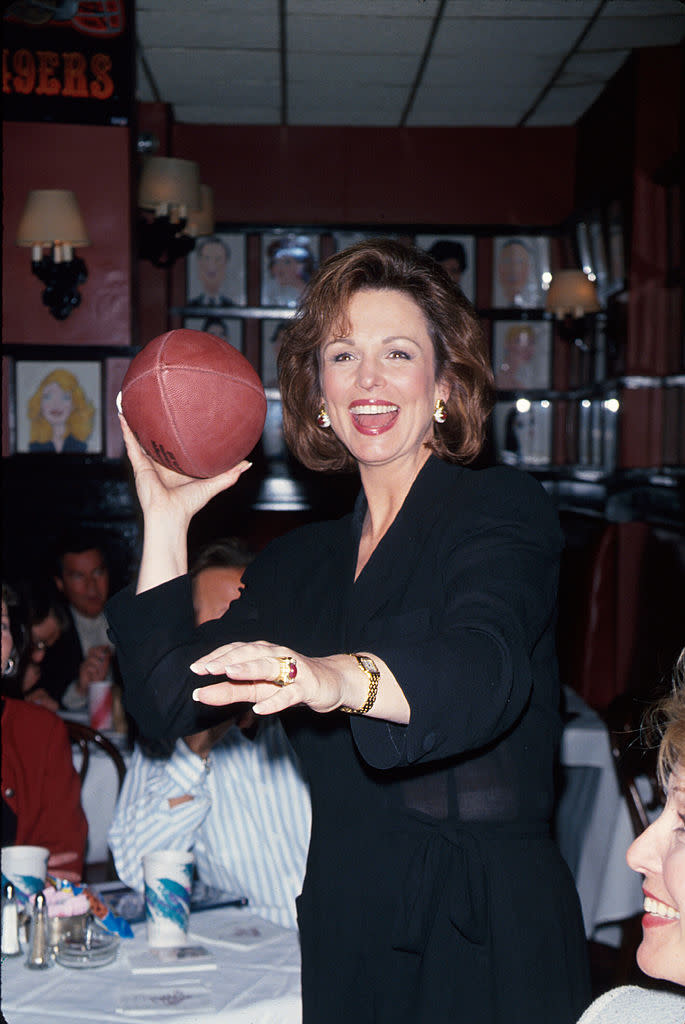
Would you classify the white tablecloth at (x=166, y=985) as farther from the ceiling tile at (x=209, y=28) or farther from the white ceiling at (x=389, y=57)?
the ceiling tile at (x=209, y=28)

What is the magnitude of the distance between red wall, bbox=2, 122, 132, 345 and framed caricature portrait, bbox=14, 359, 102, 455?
0.13 m

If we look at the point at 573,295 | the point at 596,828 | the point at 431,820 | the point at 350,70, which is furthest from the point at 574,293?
the point at 431,820

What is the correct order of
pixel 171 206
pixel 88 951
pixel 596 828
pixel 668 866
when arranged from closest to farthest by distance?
pixel 668 866, pixel 88 951, pixel 596 828, pixel 171 206

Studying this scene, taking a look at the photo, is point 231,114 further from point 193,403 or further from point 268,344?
point 193,403

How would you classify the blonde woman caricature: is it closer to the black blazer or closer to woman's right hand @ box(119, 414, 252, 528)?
woman's right hand @ box(119, 414, 252, 528)

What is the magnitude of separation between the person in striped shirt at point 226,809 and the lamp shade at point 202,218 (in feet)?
13.5

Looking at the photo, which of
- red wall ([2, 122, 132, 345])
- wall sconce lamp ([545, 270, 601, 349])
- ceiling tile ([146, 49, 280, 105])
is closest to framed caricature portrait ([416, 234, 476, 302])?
wall sconce lamp ([545, 270, 601, 349])

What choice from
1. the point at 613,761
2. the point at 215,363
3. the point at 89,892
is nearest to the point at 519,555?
the point at 215,363

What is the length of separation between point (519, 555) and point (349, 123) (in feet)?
21.8

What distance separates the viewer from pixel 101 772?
3129 mm

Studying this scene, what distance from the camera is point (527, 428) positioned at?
7465mm

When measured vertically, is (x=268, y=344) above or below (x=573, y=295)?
below

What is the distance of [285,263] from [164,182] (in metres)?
2.12

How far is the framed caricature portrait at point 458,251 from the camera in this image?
750cm
